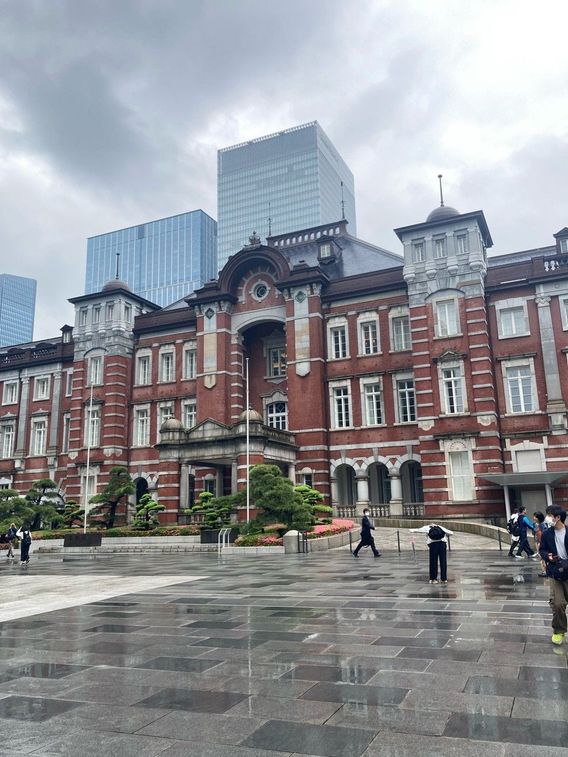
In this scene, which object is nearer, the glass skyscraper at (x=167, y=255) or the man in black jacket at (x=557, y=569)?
the man in black jacket at (x=557, y=569)

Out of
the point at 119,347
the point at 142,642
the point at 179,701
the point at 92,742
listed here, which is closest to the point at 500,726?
the point at 179,701

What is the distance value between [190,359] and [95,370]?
21.1 ft

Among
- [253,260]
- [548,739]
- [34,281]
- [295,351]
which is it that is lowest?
[548,739]

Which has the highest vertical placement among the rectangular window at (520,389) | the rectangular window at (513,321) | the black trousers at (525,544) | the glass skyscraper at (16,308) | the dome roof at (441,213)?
the glass skyscraper at (16,308)

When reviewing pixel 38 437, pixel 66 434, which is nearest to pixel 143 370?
pixel 66 434

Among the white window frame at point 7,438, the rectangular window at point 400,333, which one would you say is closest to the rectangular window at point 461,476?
the rectangular window at point 400,333

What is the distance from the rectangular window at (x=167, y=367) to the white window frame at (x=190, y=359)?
987 mm

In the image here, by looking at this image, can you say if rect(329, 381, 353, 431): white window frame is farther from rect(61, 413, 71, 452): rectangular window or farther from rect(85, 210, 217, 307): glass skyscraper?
rect(85, 210, 217, 307): glass skyscraper

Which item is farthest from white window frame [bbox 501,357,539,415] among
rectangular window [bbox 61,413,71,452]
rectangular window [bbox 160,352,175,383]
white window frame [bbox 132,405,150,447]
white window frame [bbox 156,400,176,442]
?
rectangular window [bbox 61,413,71,452]

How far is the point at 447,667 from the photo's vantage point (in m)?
5.81

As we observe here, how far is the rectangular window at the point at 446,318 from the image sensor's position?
30969mm

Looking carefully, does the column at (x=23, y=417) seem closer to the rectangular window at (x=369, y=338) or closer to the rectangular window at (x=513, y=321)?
the rectangular window at (x=369, y=338)

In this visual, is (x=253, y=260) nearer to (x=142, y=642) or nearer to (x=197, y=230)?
(x=142, y=642)

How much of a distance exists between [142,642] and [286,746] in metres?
3.78
